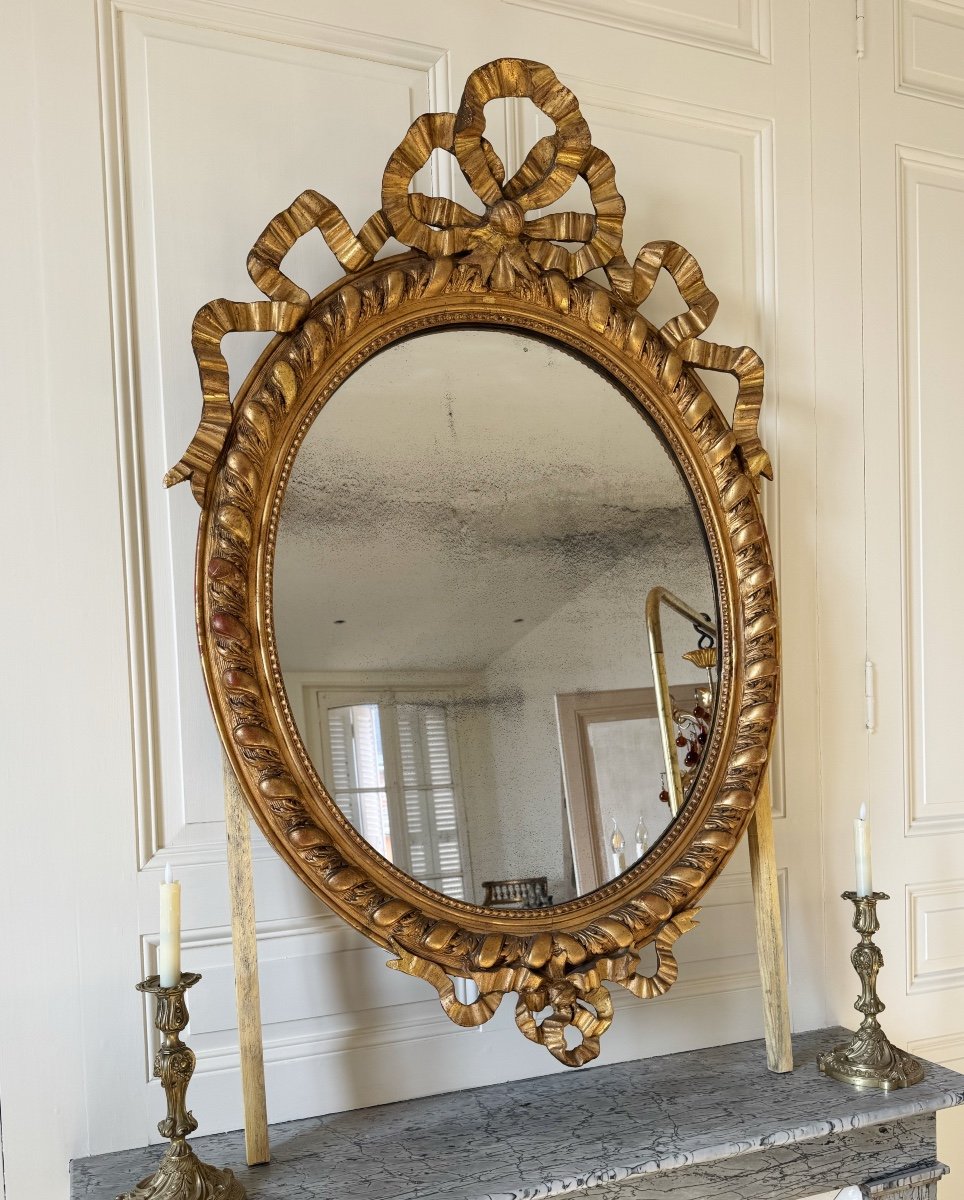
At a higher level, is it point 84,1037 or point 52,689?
point 52,689

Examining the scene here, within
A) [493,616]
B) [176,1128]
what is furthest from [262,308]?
[176,1128]

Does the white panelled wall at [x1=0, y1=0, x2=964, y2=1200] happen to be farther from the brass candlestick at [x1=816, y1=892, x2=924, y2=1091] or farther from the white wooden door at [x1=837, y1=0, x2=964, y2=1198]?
the brass candlestick at [x1=816, y1=892, x2=924, y2=1091]

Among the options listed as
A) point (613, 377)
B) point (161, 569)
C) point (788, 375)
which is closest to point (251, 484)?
point (161, 569)

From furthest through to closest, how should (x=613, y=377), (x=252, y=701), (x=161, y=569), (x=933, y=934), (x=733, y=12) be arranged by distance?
(x=933, y=934)
(x=733, y=12)
(x=613, y=377)
(x=161, y=569)
(x=252, y=701)

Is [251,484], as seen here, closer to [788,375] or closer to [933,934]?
[788,375]

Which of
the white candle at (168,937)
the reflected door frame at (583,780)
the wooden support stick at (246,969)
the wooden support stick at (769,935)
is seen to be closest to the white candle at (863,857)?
the wooden support stick at (769,935)

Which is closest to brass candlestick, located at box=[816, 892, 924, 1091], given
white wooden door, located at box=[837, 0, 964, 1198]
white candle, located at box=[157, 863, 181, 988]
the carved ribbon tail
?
white wooden door, located at box=[837, 0, 964, 1198]

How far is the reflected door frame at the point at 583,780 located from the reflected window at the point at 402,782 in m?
0.17

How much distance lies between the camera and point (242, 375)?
152 cm

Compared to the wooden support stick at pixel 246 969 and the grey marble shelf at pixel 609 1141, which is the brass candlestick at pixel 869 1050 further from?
the wooden support stick at pixel 246 969

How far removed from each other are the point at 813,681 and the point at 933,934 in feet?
1.75

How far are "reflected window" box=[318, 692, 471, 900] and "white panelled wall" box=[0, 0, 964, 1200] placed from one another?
19cm

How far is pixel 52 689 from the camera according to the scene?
55.4 inches

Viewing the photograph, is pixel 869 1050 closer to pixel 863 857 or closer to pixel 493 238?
pixel 863 857
